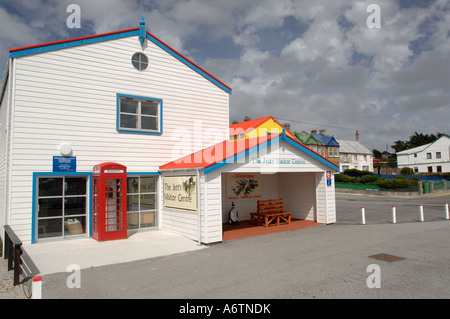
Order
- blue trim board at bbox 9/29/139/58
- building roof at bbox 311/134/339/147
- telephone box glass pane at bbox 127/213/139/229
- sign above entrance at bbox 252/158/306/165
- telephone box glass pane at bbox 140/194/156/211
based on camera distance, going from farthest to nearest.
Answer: building roof at bbox 311/134/339/147, telephone box glass pane at bbox 140/194/156/211, telephone box glass pane at bbox 127/213/139/229, sign above entrance at bbox 252/158/306/165, blue trim board at bbox 9/29/139/58

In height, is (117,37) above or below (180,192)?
above

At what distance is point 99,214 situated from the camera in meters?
10.8

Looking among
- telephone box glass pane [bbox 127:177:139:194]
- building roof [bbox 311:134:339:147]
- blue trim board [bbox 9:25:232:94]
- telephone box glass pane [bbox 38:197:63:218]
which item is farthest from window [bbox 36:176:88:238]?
building roof [bbox 311:134:339:147]

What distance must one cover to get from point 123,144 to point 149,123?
1567 millimetres

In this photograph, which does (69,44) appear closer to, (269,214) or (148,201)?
(148,201)

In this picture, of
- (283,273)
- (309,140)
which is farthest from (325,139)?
(283,273)

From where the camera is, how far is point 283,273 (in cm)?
716

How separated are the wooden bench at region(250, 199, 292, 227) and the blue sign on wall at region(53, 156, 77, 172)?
25.5 ft

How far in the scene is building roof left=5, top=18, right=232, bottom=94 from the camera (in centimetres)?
1087

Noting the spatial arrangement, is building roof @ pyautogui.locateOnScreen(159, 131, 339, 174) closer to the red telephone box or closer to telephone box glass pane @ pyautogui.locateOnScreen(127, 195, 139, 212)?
telephone box glass pane @ pyautogui.locateOnScreen(127, 195, 139, 212)
